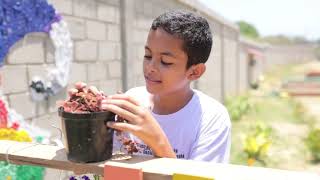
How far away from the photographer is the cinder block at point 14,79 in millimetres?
2555

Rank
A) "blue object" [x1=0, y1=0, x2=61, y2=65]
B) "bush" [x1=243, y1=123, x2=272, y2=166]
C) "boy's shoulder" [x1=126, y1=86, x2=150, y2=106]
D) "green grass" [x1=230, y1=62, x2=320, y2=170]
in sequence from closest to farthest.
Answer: "boy's shoulder" [x1=126, y1=86, x2=150, y2=106]
"blue object" [x1=0, y1=0, x2=61, y2=65]
"bush" [x1=243, y1=123, x2=272, y2=166]
"green grass" [x1=230, y1=62, x2=320, y2=170]

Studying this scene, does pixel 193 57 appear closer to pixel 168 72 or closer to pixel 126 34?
pixel 168 72

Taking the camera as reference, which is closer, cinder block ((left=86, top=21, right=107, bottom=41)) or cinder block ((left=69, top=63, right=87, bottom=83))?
cinder block ((left=69, top=63, right=87, bottom=83))

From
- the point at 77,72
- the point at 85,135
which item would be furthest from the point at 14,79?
the point at 85,135

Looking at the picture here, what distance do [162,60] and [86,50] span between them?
2.48 m

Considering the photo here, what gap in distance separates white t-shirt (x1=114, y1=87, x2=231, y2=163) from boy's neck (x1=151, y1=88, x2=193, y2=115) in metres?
0.03

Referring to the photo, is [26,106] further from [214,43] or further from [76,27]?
[214,43]

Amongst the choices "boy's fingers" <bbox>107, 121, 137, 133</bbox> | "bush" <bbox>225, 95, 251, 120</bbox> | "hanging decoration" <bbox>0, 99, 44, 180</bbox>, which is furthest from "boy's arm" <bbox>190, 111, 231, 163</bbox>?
"bush" <bbox>225, 95, 251, 120</bbox>

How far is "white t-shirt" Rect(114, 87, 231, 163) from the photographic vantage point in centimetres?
141

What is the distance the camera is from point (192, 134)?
1467 mm

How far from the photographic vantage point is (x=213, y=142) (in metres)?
1.42

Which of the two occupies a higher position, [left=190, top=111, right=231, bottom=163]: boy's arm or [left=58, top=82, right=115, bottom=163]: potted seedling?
[left=58, top=82, right=115, bottom=163]: potted seedling

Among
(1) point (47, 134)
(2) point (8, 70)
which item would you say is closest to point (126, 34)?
(1) point (47, 134)

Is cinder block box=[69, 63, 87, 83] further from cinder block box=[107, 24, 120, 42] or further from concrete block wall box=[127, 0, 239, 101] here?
concrete block wall box=[127, 0, 239, 101]
